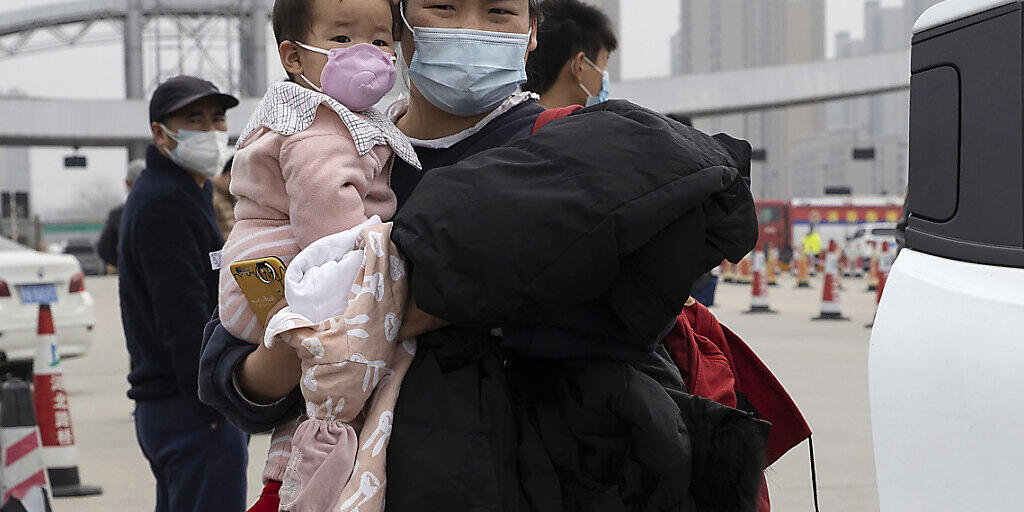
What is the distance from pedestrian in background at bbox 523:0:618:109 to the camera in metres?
3.31

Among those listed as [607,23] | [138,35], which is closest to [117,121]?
[138,35]

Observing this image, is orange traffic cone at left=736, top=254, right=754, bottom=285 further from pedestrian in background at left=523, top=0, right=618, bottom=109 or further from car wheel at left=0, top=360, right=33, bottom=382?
pedestrian in background at left=523, top=0, right=618, bottom=109

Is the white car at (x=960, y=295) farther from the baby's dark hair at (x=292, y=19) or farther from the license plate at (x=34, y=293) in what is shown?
the license plate at (x=34, y=293)

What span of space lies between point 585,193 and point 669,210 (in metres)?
0.12

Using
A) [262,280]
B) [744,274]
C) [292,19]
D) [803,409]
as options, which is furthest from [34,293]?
[744,274]

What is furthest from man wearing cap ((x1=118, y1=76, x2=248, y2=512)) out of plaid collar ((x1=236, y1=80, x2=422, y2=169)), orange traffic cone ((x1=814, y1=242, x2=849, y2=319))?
orange traffic cone ((x1=814, y1=242, x2=849, y2=319))

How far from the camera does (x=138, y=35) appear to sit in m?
42.2

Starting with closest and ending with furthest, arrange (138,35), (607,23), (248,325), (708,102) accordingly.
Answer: (248,325), (607,23), (708,102), (138,35)

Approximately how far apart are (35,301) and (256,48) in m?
29.6

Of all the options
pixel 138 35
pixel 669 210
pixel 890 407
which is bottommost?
pixel 890 407

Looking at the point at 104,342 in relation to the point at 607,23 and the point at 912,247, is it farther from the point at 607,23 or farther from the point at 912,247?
the point at 912,247

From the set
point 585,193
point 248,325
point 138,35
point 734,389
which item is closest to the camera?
point 585,193

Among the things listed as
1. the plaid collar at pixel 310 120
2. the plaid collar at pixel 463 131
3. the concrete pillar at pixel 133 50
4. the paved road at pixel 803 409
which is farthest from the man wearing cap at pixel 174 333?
the concrete pillar at pixel 133 50

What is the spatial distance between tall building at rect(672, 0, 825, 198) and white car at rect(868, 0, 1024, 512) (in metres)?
147
